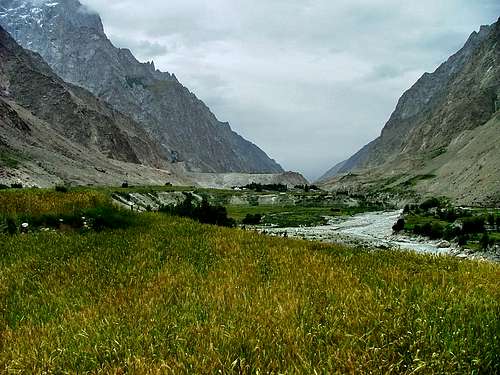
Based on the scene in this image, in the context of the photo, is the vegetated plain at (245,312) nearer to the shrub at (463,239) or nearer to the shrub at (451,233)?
the shrub at (463,239)

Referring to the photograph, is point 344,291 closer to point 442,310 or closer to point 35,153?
point 442,310

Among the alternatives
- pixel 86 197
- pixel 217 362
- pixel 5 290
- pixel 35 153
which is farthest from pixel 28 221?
pixel 35 153

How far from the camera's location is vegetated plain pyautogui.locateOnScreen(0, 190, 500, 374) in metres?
4.93

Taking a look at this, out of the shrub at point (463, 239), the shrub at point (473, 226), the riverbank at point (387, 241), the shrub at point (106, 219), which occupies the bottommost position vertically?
the riverbank at point (387, 241)

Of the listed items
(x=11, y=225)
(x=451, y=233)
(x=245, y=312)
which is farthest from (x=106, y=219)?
(x=451, y=233)

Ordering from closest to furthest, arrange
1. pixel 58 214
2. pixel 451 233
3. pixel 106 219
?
pixel 106 219
pixel 58 214
pixel 451 233

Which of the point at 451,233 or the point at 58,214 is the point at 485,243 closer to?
the point at 451,233

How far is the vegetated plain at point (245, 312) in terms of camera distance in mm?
4930

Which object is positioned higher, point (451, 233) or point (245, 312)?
point (245, 312)

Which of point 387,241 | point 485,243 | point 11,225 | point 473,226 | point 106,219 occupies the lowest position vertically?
point 387,241

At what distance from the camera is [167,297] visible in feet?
25.1

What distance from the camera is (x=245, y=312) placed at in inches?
257

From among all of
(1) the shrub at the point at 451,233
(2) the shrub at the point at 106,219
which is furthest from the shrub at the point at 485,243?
(2) the shrub at the point at 106,219

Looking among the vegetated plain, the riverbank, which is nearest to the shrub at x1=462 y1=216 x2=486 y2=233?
the riverbank
